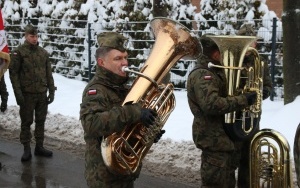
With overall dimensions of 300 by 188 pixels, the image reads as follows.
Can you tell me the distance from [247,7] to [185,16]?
5.34 ft

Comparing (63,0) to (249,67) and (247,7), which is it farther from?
(249,67)

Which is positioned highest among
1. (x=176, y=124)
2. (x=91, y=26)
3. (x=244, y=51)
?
(x=91, y=26)

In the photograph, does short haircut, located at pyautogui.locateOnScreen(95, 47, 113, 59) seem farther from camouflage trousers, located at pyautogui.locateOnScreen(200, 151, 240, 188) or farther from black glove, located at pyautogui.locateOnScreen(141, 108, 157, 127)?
camouflage trousers, located at pyautogui.locateOnScreen(200, 151, 240, 188)

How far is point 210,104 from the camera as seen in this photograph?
402 cm

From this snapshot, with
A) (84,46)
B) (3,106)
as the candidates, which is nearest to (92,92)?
(3,106)

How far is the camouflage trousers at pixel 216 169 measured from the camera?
4258mm

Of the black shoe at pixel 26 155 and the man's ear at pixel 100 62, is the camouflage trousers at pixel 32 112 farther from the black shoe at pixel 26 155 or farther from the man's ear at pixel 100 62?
the man's ear at pixel 100 62

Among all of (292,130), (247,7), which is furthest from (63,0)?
→ (292,130)

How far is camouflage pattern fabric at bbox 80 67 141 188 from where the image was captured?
3.05 metres

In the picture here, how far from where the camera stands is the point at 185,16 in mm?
11617

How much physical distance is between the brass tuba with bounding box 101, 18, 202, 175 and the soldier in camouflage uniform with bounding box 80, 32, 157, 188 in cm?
10

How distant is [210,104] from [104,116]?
1235mm

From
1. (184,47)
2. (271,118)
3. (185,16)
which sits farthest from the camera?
(185,16)

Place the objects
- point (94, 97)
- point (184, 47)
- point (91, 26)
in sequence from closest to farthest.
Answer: point (94, 97)
point (184, 47)
point (91, 26)
